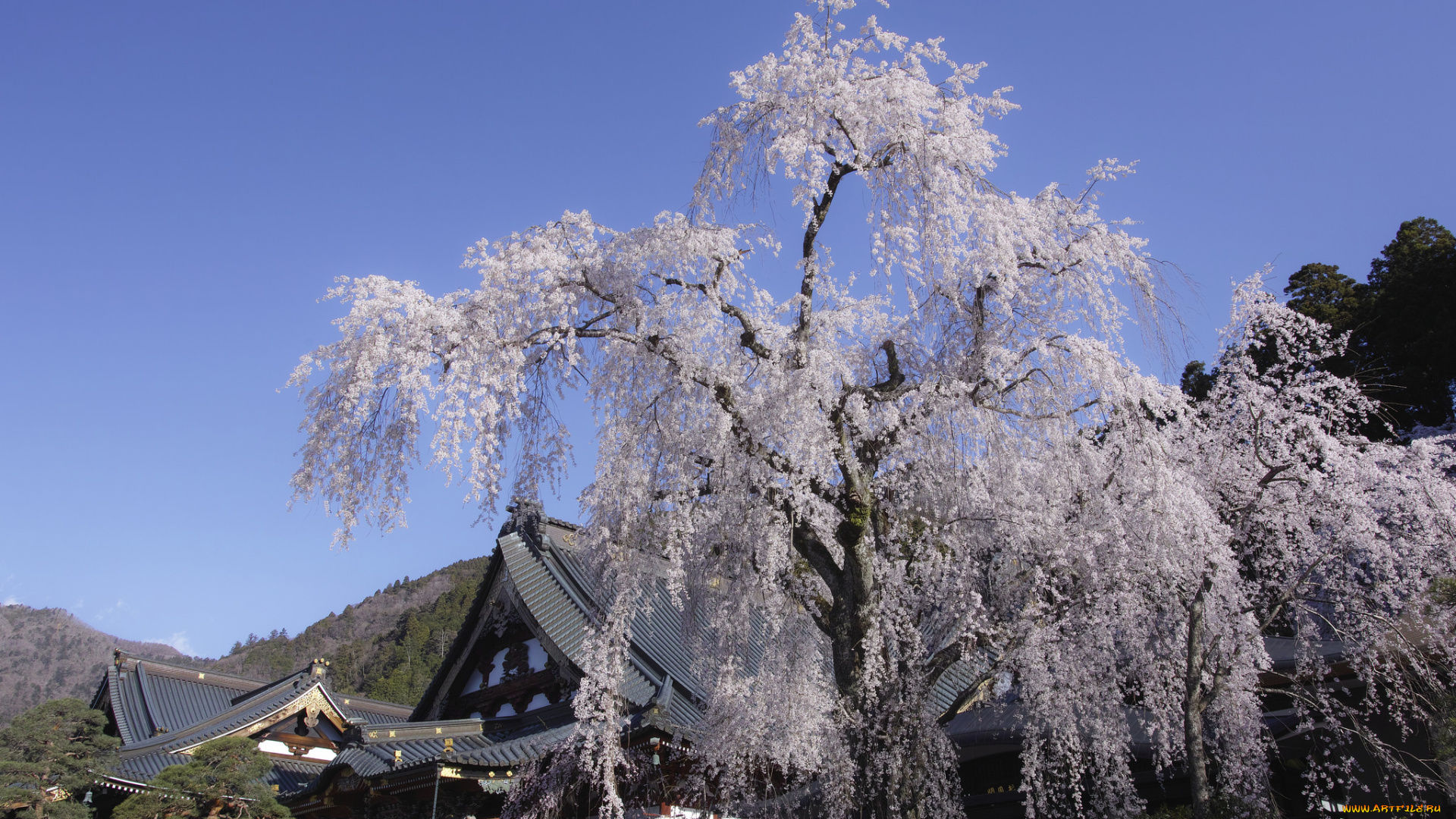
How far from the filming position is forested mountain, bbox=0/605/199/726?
2596 inches

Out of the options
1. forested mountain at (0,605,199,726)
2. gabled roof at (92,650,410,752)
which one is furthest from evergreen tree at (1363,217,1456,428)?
forested mountain at (0,605,199,726)

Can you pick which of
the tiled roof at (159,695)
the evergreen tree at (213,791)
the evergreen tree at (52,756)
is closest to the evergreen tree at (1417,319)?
the evergreen tree at (213,791)

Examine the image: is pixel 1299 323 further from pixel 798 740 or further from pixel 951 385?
pixel 798 740

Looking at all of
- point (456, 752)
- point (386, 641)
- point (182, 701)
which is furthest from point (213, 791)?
point (386, 641)

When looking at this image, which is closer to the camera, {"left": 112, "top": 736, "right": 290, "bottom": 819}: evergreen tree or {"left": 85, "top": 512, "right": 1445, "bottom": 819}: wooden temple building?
{"left": 85, "top": 512, "right": 1445, "bottom": 819}: wooden temple building

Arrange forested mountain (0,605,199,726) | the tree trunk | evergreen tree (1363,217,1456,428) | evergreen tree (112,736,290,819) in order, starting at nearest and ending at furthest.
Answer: the tree trunk, evergreen tree (112,736,290,819), evergreen tree (1363,217,1456,428), forested mountain (0,605,199,726)

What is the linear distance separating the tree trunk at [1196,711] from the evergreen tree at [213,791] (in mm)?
12316

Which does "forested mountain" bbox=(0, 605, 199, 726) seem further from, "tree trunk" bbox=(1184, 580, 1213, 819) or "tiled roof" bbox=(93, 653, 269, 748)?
"tree trunk" bbox=(1184, 580, 1213, 819)

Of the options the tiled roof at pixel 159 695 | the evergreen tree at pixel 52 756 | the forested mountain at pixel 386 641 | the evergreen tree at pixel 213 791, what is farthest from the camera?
the forested mountain at pixel 386 641

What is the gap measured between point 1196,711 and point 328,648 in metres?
61.4

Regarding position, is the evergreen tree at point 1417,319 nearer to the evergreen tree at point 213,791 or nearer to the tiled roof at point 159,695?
the evergreen tree at point 213,791

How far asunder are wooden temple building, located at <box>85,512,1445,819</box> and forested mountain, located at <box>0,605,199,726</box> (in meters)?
56.3

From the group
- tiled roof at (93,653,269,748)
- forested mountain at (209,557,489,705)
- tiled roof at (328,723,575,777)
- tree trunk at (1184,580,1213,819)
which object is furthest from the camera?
forested mountain at (209,557,489,705)

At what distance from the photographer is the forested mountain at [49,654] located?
65938 mm
